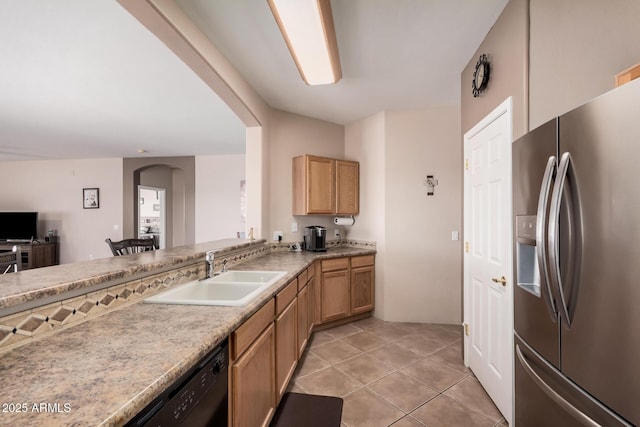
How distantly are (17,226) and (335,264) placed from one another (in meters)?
7.33

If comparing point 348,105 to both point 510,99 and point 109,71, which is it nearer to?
point 510,99

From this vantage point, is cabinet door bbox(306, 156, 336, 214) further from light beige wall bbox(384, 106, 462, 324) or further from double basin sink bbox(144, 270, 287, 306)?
double basin sink bbox(144, 270, 287, 306)

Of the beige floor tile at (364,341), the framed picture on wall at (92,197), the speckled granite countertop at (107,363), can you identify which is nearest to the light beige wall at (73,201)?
the framed picture on wall at (92,197)

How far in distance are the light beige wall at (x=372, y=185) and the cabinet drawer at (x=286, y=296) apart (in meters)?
1.63

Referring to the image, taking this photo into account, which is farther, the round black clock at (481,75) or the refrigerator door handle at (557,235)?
the round black clock at (481,75)

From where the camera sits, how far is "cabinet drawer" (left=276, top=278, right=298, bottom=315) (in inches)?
76.4

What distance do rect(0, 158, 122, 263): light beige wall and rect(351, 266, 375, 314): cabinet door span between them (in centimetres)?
575

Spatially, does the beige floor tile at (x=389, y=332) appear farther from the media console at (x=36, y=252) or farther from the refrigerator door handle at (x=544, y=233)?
the media console at (x=36, y=252)

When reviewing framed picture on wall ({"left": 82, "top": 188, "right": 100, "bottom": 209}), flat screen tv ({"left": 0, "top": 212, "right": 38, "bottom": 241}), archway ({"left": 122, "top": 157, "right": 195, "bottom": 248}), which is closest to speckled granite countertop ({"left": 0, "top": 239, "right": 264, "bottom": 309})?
archway ({"left": 122, "top": 157, "right": 195, "bottom": 248})

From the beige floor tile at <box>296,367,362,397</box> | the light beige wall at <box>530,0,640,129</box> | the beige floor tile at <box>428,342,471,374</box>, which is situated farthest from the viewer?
the beige floor tile at <box>428,342,471,374</box>

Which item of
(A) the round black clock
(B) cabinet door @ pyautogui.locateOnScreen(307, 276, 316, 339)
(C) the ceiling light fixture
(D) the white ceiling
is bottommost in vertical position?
(B) cabinet door @ pyautogui.locateOnScreen(307, 276, 316, 339)

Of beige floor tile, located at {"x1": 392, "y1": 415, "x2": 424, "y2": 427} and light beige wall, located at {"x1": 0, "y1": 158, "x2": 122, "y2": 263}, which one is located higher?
light beige wall, located at {"x1": 0, "y1": 158, "x2": 122, "y2": 263}

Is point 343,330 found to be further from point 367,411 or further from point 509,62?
point 509,62

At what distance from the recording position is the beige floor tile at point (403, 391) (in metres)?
2.13
